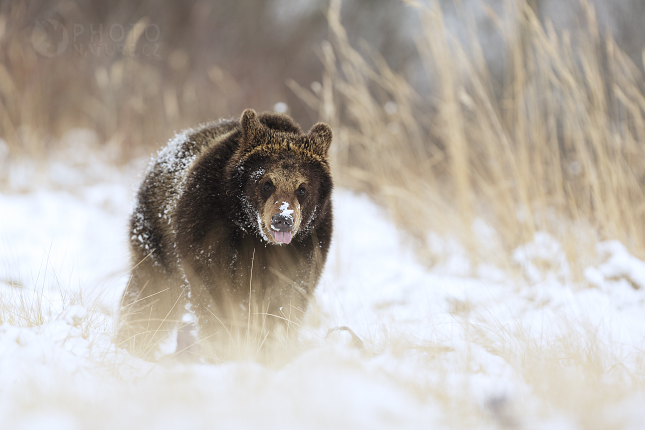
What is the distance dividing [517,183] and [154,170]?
3.20 meters

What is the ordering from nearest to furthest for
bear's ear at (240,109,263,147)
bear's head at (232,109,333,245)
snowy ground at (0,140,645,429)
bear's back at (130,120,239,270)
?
snowy ground at (0,140,645,429), bear's head at (232,109,333,245), bear's ear at (240,109,263,147), bear's back at (130,120,239,270)

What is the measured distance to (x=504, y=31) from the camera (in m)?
4.38

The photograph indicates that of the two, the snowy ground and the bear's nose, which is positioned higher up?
the bear's nose

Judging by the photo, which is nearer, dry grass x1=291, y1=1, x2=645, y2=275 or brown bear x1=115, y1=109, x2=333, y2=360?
brown bear x1=115, y1=109, x2=333, y2=360

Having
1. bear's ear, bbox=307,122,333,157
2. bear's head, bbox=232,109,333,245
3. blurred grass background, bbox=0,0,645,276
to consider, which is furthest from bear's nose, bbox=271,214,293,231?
blurred grass background, bbox=0,0,645,276

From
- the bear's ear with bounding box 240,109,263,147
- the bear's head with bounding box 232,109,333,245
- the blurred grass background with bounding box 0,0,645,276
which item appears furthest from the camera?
the blurred grass background with bounding box 0,0,645,276

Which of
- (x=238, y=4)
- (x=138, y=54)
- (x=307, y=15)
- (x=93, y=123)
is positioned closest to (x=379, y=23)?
(x=307, y=15)

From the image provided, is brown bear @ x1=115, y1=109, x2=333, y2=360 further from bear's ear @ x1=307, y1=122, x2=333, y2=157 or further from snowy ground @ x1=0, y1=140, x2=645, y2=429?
snowy ground @ x1=0, y1=140, x2=645, y2=429

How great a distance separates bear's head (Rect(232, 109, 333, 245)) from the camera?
2803 millimetres

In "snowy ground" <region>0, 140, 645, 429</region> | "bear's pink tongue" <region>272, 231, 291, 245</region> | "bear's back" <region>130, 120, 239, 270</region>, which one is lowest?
"snowy ground" <region>0, 140, 645, 429</region>

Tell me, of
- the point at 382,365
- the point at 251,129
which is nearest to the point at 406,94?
the point at 251,129

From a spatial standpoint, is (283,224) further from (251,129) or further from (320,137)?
(320,137)

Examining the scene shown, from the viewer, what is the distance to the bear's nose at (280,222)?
268 centimetres

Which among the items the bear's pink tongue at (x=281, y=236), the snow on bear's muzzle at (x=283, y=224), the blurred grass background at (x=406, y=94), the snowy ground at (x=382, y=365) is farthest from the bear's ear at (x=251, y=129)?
the blurred grass background at (x=406, y=94)
